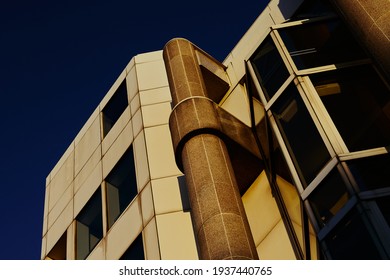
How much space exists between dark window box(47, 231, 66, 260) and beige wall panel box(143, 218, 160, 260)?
24.3 ft

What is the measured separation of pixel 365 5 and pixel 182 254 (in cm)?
820

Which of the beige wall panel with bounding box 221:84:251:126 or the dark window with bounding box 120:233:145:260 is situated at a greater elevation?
the beige wall panel with bounding box 221:84:251:126

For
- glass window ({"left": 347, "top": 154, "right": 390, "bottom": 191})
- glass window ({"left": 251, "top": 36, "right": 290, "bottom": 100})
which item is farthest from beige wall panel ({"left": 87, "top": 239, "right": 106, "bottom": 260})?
glass window ({"left": 347, "top": 154, "right": 390, "bottom": 191})

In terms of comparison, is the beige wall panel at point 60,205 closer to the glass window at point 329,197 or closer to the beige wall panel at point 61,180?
the beige wall panel at point 61,180

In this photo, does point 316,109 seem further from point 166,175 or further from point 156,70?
point 156,70

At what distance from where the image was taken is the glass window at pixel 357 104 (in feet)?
37.1

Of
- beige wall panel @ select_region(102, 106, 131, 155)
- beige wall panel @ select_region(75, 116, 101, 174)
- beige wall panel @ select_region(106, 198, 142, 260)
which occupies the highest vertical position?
beige wall panel @ select_region(75, 116, 101, 174)

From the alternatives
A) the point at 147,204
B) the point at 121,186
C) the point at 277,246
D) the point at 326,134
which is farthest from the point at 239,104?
the point at 326,134

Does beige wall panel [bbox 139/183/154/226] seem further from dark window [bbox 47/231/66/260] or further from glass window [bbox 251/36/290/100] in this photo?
dark window [bbox 47/231/66/260]

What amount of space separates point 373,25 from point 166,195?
8089 mm

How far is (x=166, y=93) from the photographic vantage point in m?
20.3

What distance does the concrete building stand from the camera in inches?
436

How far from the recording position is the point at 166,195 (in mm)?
16438

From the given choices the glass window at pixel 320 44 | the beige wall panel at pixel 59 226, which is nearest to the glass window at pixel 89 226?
the beige wall panel at pixel 59 226
